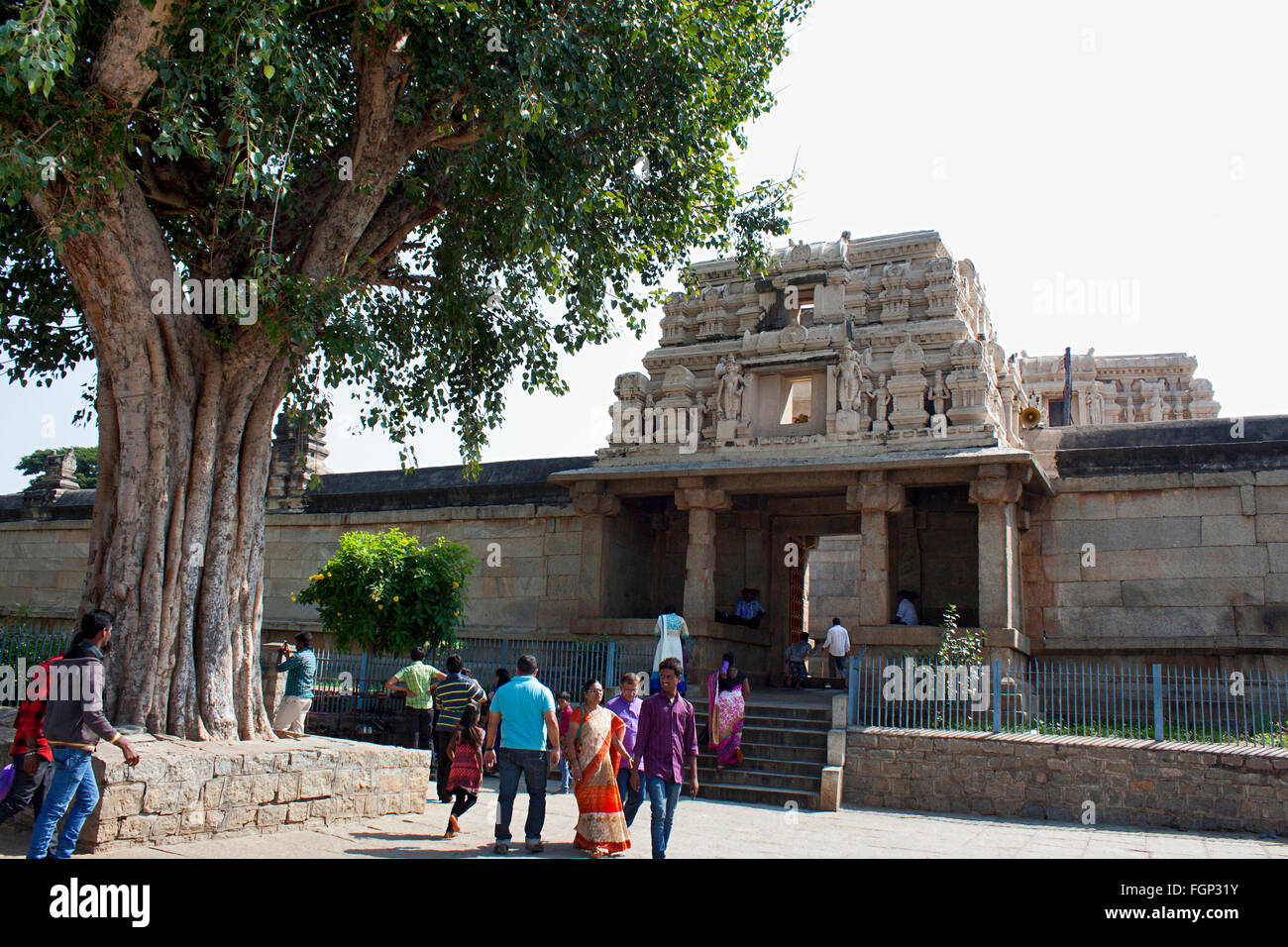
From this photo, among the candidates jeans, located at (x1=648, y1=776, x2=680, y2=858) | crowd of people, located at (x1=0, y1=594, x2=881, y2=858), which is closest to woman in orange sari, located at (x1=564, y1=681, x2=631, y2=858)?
crowd of people, located at (x1=0, y1=594, x2=881, y2=858)

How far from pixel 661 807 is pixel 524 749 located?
43.4 inches

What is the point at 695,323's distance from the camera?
17.2 metres

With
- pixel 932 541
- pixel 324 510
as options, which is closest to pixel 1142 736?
pixel 932 541

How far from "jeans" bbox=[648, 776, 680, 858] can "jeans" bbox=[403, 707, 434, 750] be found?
429cm

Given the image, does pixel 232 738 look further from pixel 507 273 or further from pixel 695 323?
pixel 695 323

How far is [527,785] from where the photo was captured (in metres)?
7.44

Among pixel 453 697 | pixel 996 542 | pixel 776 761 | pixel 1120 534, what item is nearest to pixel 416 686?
pixel 453 697

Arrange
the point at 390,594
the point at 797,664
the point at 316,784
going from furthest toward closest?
1. the point at 797,664
2. the point at 390,594
3. the point at 316,784

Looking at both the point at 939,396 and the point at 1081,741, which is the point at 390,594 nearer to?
the point at 939,396

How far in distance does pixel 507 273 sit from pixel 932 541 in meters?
8.33

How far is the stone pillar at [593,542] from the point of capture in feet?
51.2

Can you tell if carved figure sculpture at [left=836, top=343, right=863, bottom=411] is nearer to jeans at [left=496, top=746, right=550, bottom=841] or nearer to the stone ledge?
the stone ledge

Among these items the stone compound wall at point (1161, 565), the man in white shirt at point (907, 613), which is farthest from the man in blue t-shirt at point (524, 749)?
the stone compound wall at point (1161, 565)

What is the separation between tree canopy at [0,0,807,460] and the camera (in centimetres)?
730
